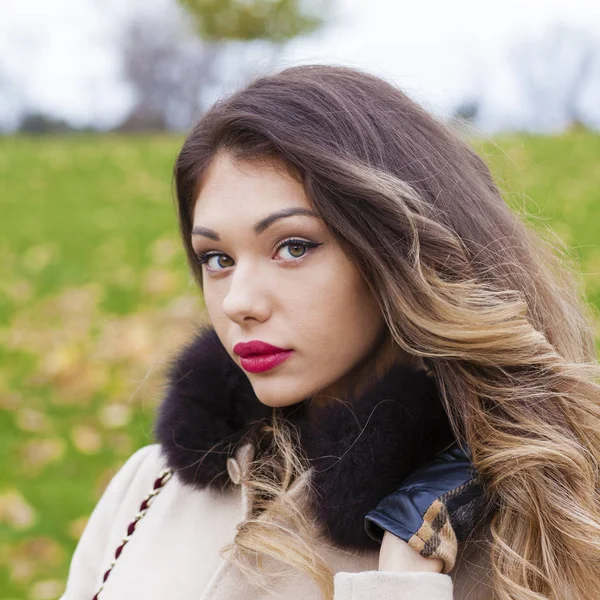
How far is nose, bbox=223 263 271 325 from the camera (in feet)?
5.40

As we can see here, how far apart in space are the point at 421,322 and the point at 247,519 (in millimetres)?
538

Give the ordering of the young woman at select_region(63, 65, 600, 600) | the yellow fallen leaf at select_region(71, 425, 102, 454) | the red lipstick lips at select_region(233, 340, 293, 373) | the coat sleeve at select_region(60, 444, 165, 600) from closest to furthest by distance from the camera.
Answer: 1. the young woman at select_region(63, 65, 600, 600)
2. the red lipstick lips at select_region(233, 340, 293, 373)
3. the coat sleeve at select_region(60, 444, 165, 600)
4. the yellow fallen leaf at select_region(71, 425, 102, 454)

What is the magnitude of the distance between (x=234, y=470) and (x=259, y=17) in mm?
21181

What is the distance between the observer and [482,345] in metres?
1.63

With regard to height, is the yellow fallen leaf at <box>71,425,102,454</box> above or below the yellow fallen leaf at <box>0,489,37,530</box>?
below

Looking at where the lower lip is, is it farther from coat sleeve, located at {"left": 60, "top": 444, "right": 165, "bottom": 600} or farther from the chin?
coat sleeve, located at {"left": 60, "top": 444, "right": 165, "bottom": 600}

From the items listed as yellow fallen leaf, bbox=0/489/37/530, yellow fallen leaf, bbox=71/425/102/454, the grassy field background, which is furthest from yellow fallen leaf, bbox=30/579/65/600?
yellow fallen leaf, bbox=71/425/102/454

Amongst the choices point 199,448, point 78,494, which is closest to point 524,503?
point 199,448

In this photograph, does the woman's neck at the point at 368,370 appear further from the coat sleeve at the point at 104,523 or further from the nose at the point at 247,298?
the coat sleeve at the point at 104,523

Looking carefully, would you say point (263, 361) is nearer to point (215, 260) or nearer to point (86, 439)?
point (215, 260)

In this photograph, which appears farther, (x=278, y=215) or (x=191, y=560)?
(x=191, y=560)

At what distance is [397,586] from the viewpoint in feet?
4.72

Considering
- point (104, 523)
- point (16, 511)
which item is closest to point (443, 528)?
point (104, 523)

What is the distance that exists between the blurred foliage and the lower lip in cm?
2036
